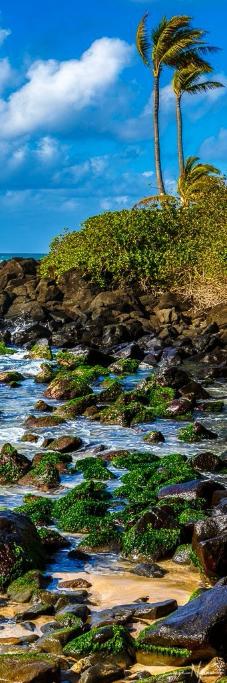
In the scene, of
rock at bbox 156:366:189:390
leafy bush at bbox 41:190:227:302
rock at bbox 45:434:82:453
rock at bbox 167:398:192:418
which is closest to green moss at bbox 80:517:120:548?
rock at bbox 45:434:82:453

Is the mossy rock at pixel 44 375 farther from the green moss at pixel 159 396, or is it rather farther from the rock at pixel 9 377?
the green moss at pixel 159 396

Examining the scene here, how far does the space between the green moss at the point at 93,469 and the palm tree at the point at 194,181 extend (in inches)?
1111

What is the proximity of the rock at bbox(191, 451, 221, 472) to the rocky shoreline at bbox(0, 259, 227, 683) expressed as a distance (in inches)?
0.7

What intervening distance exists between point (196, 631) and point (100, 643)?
2.47 feet

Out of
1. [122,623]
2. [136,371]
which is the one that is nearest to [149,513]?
[122,623]

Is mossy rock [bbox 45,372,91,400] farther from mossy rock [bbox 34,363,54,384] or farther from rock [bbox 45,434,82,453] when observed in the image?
rock [bbox 45,434,82,453]

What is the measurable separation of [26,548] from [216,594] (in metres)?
2.44

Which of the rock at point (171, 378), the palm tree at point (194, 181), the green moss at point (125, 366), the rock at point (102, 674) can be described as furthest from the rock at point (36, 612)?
the palm tree at point (194, 181)

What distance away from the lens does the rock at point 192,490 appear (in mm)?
10367

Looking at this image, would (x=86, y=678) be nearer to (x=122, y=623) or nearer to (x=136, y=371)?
(x=122, y=623)

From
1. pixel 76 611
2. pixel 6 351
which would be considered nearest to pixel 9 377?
pixel 6 351

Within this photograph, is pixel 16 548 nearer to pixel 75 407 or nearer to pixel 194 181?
pixel 75 407

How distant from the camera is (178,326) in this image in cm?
3000

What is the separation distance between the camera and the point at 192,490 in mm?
10453
